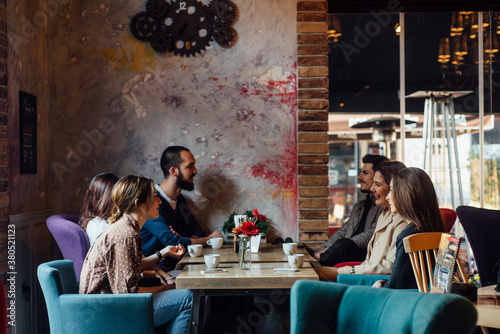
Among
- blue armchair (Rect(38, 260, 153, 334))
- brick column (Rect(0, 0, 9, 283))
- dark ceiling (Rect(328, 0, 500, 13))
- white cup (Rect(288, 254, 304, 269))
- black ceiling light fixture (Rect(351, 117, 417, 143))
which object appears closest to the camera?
blue armchair (Rect(38, 260, 153, 334))

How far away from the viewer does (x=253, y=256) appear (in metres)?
3.24

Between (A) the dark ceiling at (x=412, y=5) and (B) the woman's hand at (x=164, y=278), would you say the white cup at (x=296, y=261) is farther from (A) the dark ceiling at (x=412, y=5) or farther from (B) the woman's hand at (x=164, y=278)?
(A) the dark ceiling at (x=412, y=5)

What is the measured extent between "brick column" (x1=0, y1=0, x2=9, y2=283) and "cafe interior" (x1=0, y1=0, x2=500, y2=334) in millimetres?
15

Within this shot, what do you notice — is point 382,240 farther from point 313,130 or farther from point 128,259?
point 128,259

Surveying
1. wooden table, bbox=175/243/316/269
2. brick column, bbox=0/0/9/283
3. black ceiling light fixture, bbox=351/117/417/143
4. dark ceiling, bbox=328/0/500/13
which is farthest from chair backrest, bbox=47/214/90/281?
black ceiling light fixture, bbox=351/117/417/143

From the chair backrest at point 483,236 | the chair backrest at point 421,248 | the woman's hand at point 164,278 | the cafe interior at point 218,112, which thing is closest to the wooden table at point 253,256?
the cafe interior at point 218,112

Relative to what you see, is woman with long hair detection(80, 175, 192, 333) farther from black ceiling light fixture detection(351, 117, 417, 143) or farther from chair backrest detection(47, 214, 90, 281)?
black ceiling light fixture detection(351, 117, 417, 143)

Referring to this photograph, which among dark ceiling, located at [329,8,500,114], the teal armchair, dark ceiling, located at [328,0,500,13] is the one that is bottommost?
the teal armchair

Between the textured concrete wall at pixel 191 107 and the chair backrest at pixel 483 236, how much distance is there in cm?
130

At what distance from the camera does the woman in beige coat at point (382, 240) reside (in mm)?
3023

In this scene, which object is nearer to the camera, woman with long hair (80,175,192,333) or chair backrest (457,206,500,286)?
woman with long hair (80,175,192,333)

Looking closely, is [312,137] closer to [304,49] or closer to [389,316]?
[304,49]

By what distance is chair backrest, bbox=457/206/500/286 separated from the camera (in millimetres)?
3438

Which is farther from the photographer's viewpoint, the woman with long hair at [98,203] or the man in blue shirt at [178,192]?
the man in blue shirt at [178,192]
